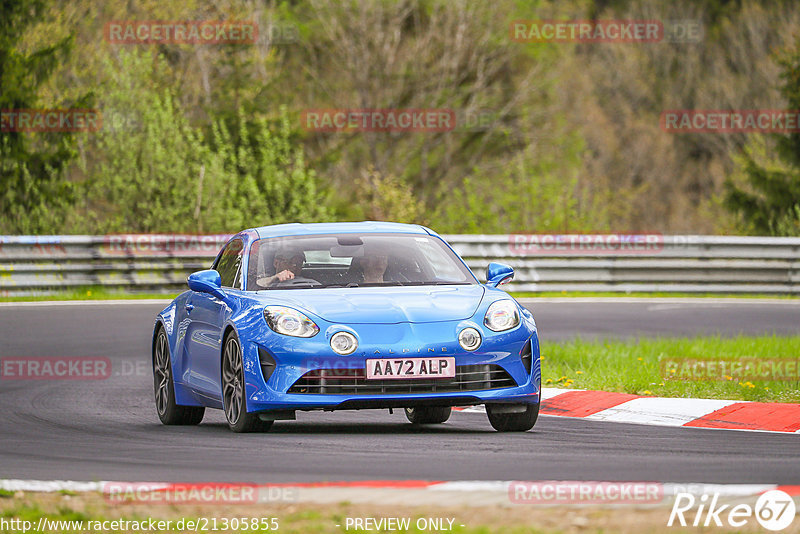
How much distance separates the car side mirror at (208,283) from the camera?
10516mm

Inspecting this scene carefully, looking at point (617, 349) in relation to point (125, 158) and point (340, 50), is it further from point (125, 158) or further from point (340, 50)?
point (340, 50)

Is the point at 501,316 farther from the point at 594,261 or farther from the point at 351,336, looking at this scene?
the point at 594,261

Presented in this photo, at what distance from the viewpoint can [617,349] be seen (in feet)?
49.0

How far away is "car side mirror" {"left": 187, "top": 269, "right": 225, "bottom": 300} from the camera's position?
1052 cm

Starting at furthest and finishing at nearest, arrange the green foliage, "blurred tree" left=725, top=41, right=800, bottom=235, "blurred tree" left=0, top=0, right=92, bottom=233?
"blurred tree" left=725, top=41, right=800, bottom=235 < the green foliage < "blurred tree" left=0, top=0, right=92, bottom=233

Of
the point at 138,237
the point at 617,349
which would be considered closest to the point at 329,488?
the point at 617,349

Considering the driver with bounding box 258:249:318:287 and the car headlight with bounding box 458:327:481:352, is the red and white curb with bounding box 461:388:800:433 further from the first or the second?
the driver with bounding box 258:249:318:287

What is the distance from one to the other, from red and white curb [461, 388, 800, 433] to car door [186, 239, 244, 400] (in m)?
2.26

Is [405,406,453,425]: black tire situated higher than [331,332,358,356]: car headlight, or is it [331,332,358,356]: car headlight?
[331,332,358,356]: car headlight

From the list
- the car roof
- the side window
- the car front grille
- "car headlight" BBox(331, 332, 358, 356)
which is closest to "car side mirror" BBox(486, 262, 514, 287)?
the car roof

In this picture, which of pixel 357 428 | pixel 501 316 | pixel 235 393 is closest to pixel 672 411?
pixel 501 316

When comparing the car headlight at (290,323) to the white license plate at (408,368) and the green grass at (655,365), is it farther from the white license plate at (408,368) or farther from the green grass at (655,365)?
the green grass at (655,365)

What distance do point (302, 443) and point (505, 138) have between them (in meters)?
40.7

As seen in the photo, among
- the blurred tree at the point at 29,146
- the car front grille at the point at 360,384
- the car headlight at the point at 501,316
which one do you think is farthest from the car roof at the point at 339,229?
the blurred tree at the point at 29,146
